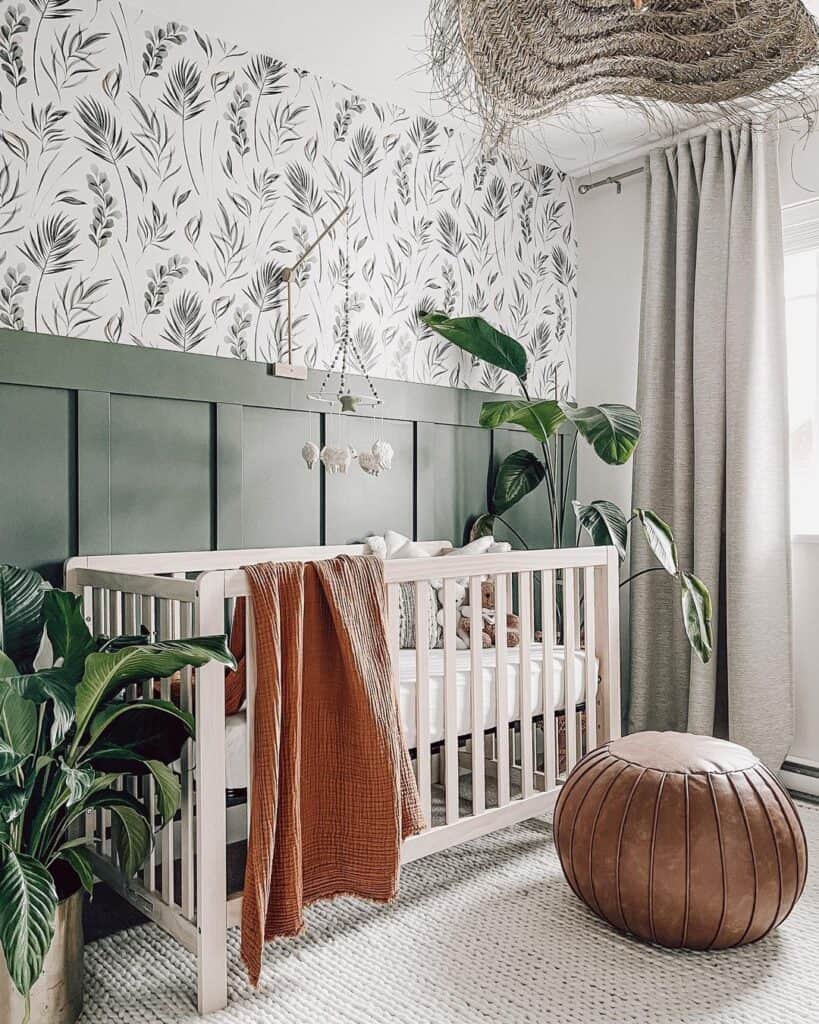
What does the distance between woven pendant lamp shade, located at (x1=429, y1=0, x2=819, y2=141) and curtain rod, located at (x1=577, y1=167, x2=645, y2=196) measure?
6.40ft

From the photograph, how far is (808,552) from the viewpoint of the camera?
3.04 metres

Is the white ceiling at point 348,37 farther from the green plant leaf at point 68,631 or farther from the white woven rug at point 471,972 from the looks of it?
the white woven rug at point 471,972

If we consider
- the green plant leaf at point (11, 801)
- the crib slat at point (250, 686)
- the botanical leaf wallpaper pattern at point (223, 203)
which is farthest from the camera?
the botanical leaf wallpaper pattern at point (223, 203)

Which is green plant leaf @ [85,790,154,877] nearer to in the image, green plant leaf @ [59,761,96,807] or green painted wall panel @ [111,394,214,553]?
green plant leaf @ [59,761,96,807]

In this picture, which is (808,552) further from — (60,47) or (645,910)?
Result: (60,47)

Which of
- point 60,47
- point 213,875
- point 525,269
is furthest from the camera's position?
point 525,269

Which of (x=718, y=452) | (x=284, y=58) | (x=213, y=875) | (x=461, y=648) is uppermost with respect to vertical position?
(x=284, y=58)

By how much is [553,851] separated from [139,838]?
1.27m

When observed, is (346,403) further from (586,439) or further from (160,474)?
(586,439)

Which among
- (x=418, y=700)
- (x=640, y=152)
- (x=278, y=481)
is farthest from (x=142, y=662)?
(x=640, y=152)

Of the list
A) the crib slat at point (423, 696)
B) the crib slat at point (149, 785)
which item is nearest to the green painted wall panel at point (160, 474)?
the crib slat at point (149, 785)

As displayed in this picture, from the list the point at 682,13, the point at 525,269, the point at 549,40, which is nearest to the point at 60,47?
the point at 549,40

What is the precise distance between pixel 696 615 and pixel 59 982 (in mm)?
2073

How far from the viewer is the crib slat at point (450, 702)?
7.08 feet
